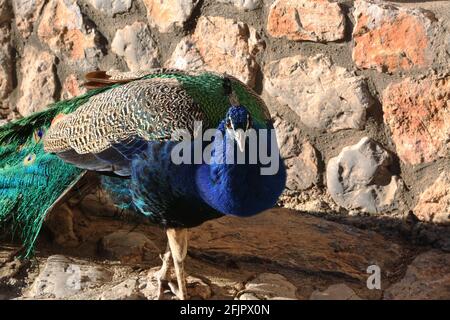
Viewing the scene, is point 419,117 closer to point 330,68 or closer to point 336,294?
point 330,68

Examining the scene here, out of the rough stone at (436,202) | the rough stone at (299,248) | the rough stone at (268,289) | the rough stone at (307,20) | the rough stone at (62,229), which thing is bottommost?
the rough stone at (268,289)

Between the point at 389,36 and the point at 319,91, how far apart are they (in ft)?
0.98

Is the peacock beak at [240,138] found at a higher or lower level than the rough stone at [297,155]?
higher

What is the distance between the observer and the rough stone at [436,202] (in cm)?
249

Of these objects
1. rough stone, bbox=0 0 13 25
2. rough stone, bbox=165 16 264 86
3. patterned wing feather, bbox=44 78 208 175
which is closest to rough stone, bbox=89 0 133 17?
rough stone, bbox=165 16 264 86

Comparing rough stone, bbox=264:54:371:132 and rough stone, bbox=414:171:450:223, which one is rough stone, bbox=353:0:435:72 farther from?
rough stone, bbox=414:171:450:223

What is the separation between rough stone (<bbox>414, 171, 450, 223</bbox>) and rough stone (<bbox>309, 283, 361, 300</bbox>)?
1.46 feet

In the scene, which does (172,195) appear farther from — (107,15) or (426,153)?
(107,15)

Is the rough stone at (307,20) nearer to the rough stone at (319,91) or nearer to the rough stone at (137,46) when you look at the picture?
the rough stone at (319,91)

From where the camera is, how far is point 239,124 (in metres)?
1.93

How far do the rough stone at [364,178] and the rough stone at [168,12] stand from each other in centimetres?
74

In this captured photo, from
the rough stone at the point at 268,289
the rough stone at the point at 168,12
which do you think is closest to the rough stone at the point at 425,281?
the rough stone at the point at 268,289

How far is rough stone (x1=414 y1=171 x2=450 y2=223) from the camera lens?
8.17 feet

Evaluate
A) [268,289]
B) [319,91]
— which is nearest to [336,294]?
[268,289]
